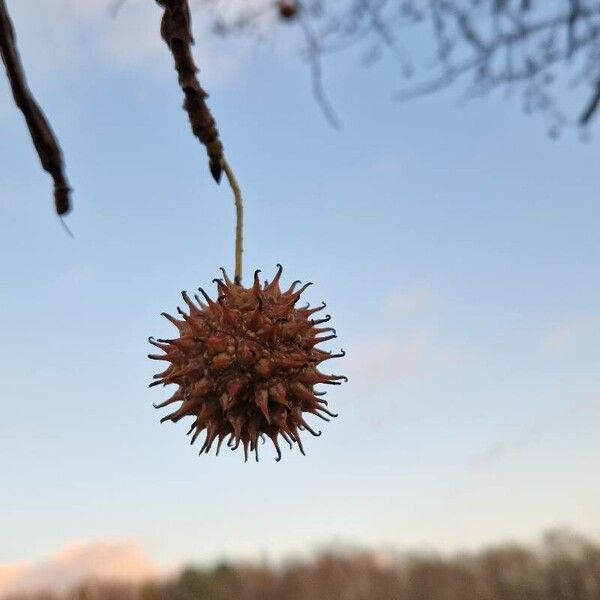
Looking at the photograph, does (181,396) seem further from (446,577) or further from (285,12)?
(446,577)

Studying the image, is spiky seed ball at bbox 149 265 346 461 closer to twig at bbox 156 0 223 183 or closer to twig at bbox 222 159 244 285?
twig at bbox 222 159 244 285

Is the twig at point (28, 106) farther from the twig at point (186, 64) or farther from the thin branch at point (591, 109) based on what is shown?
the thin branch at point (591, 109)

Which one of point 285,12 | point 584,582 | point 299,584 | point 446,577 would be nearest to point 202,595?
point 299,584

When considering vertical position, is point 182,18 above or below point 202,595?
below

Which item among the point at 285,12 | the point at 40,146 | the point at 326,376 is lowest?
the point at 326,376

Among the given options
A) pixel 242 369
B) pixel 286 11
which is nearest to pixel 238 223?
pixel 242 369

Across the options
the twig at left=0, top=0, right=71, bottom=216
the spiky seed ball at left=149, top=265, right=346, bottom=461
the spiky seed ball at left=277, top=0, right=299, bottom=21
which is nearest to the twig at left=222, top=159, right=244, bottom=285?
the spiky seed ball at left=149, top=265, right=346, bottom=461
